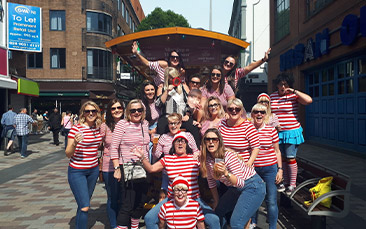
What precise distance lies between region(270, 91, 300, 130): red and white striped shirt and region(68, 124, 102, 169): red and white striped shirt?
300cm

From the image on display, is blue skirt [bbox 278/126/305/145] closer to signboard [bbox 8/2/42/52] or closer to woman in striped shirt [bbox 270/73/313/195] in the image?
woman in striped shirt [bbox 270/73/313/195]

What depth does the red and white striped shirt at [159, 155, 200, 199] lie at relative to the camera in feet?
13.1

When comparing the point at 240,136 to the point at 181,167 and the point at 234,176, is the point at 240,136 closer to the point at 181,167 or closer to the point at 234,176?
the point at 234,176

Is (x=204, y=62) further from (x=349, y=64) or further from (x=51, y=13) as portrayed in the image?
(x=51, y=13)

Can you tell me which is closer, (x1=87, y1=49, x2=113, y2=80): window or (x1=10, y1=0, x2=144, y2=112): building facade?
(x1=10, y1=0, x2=144, y2=112): building facade

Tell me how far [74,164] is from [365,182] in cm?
689

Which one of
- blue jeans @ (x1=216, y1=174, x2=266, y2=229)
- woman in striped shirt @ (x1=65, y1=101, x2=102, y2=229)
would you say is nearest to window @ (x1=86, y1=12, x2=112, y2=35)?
woman in striped shirt @ (x1=65, y1=101, x2=102, y2=229)

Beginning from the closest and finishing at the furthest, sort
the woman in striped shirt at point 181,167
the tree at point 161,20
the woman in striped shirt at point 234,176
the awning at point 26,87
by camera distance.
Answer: the woman in striped shirt at point 234,176 < the woman in striped shirt at point 181,167 < the awning at point 26,87 < the tree at point 161,20

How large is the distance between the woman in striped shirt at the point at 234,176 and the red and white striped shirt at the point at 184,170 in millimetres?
176

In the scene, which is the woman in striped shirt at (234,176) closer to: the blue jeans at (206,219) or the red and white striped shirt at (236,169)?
the red and white striped shirt at (236,169)

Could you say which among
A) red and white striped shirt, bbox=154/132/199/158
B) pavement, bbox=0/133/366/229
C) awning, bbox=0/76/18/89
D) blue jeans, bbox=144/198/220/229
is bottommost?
pavement, bbox=0/133/366/229

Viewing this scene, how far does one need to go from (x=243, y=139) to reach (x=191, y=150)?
71 cm

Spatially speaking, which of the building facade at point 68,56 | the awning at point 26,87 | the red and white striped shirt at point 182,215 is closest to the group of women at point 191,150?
the red and white striped shirt at point 182,215

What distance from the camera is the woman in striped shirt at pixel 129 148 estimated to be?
170 inches
